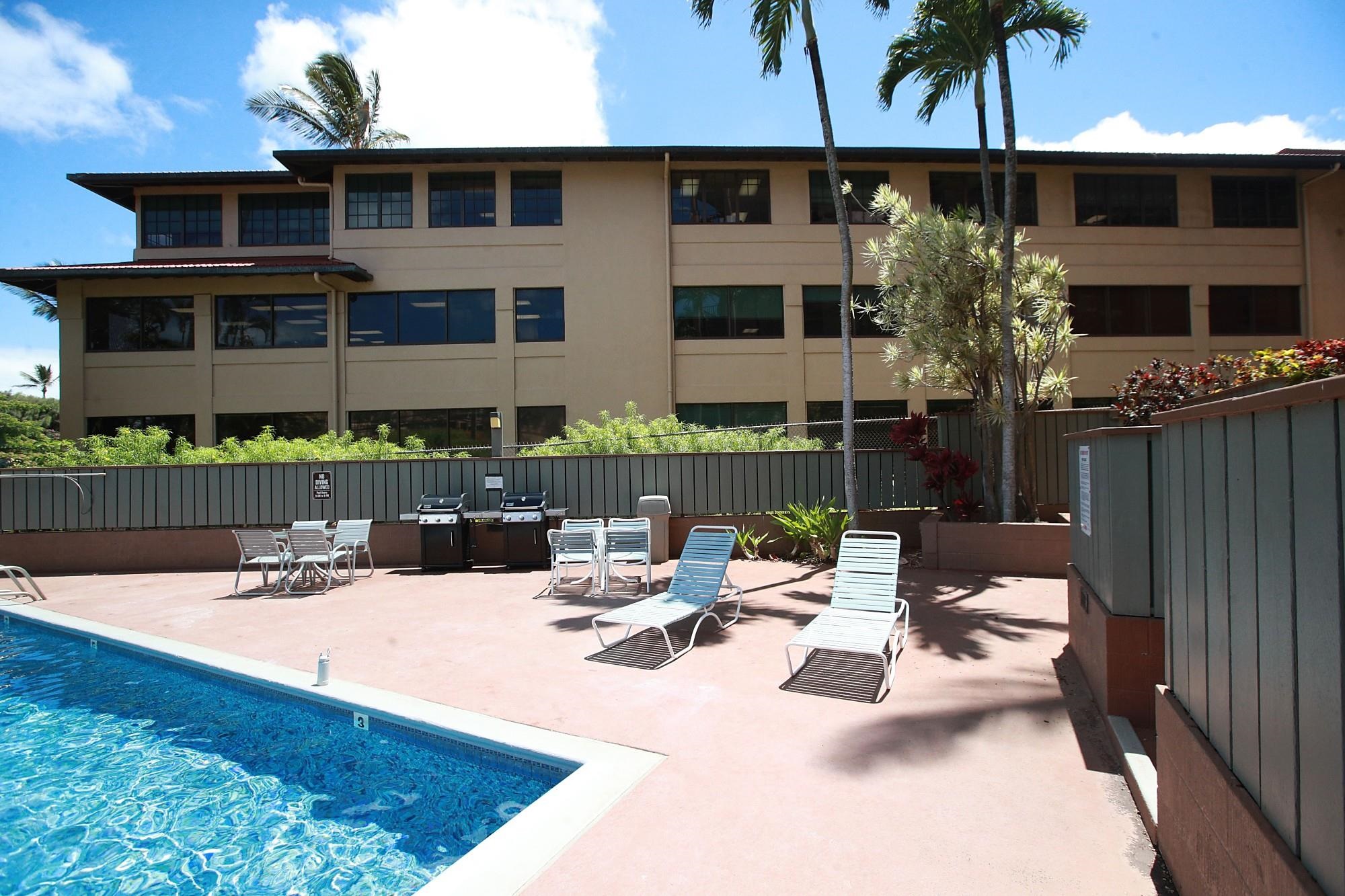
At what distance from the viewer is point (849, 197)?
18.8m

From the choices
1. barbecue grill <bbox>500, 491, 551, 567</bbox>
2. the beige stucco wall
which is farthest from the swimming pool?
the beige stucco wall

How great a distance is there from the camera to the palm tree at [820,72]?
36.1 feet

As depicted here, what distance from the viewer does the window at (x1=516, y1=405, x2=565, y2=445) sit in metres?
18.4

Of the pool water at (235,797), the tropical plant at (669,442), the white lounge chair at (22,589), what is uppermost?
the tropical plant at (669,442)

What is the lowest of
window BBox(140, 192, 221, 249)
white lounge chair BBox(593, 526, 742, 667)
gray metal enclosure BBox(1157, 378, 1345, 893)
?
white lounge chair BBox(593, 526, 742, 667)

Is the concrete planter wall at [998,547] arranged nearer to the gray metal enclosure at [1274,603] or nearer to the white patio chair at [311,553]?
the gray metal enclosure at [1274,603]

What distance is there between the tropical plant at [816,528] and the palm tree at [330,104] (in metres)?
20.7

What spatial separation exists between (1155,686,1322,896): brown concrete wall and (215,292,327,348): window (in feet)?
64.6

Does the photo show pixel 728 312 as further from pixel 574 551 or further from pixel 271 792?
pixel 271 792

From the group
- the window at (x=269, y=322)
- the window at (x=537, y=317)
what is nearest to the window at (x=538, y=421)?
the window at (x=537, y=317)

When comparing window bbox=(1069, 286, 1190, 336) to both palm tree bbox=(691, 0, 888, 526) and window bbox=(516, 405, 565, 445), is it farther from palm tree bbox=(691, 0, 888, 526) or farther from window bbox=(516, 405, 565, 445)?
window bbox=(516, 405, 565, 445)

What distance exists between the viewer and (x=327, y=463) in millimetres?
12148

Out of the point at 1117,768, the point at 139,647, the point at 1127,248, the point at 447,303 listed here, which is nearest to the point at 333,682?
the point at 139,647

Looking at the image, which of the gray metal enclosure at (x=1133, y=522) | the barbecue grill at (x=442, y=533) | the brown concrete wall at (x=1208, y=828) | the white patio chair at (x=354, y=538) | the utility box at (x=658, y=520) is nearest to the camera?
the brown concrete wall at (x=1208, y=828)
